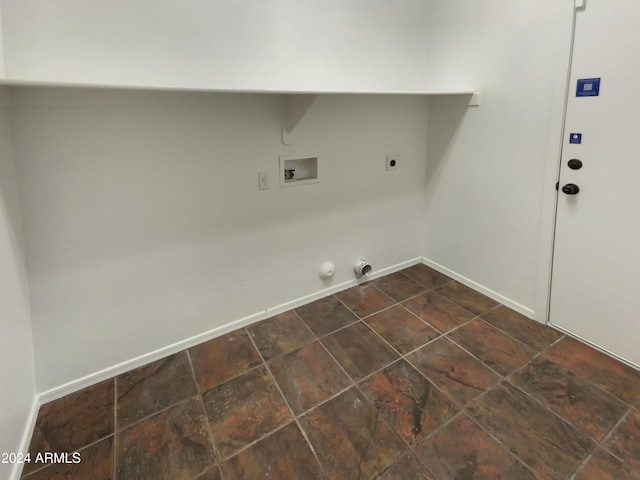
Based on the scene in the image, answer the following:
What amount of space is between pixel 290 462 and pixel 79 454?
2.77ft

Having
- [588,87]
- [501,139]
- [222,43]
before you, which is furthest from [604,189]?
[222,43]

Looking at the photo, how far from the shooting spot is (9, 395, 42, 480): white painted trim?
129 cm

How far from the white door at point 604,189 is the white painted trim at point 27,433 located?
105 inches

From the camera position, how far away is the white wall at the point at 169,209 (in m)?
1.54

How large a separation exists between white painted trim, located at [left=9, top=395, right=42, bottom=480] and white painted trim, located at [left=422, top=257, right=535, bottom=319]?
2624 mm

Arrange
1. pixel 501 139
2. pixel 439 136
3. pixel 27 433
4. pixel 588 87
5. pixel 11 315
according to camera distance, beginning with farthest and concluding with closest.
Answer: pixel 439 136 → pixel 501 139 → pixel 588 87 → pixel 27 433 → pixel 11 315

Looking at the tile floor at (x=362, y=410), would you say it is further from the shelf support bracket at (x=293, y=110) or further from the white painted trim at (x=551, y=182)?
the shelf support bracket at (x=293, y=110)

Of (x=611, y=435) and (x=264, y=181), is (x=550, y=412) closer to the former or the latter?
(x=611, y=435)

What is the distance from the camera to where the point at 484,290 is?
252 centimetres

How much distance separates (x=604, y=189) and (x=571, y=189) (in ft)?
0.46

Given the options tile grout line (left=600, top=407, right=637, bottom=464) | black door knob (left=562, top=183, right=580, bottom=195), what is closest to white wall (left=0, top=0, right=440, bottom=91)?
black door knob (left=562, top=183, right=580, bottom=195)

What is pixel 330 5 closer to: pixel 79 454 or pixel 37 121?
pixel 37 121

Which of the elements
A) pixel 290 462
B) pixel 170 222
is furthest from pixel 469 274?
pixel 170 222

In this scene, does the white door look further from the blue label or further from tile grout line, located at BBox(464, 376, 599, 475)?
tile grout line, located at BBox(464, 376, 599, 475)
